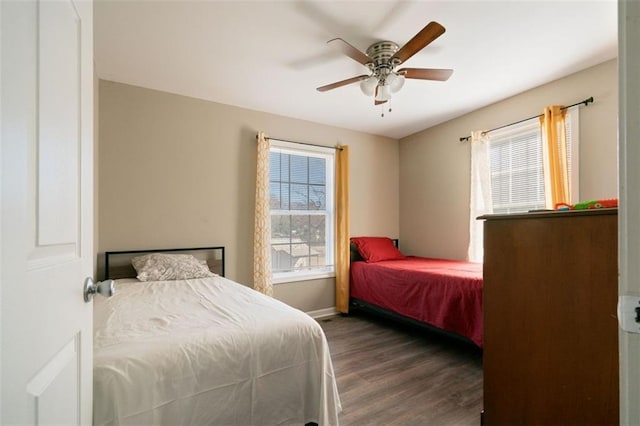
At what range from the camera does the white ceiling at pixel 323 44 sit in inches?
74.1

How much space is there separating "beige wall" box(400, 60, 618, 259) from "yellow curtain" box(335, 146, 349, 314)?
3.94 feet

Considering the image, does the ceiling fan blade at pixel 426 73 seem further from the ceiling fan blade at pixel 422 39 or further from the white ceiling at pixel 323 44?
Result: the white ceiling at pixel 323 44

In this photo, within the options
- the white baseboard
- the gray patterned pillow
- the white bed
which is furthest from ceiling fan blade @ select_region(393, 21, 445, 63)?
the white baseboard

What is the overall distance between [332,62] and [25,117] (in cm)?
234

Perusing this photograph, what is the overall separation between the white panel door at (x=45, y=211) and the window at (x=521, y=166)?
11.7 ft

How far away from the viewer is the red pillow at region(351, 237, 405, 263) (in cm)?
391

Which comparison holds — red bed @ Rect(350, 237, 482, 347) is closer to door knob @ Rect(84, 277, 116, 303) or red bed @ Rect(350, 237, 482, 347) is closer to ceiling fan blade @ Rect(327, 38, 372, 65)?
ceiling fan blade @ Rect(327, 38, 372, 65)

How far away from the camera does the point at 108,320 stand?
147 centimetres

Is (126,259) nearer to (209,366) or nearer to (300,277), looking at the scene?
(300,277)

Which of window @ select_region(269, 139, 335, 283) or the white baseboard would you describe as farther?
the white baseboard

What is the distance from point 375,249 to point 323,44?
104 inches

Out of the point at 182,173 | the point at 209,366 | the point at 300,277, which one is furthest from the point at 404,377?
the point at 182,173

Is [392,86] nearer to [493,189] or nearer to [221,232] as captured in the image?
[493,189]

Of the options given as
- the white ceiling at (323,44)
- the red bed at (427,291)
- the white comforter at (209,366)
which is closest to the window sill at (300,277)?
the red bed at (427,291)
